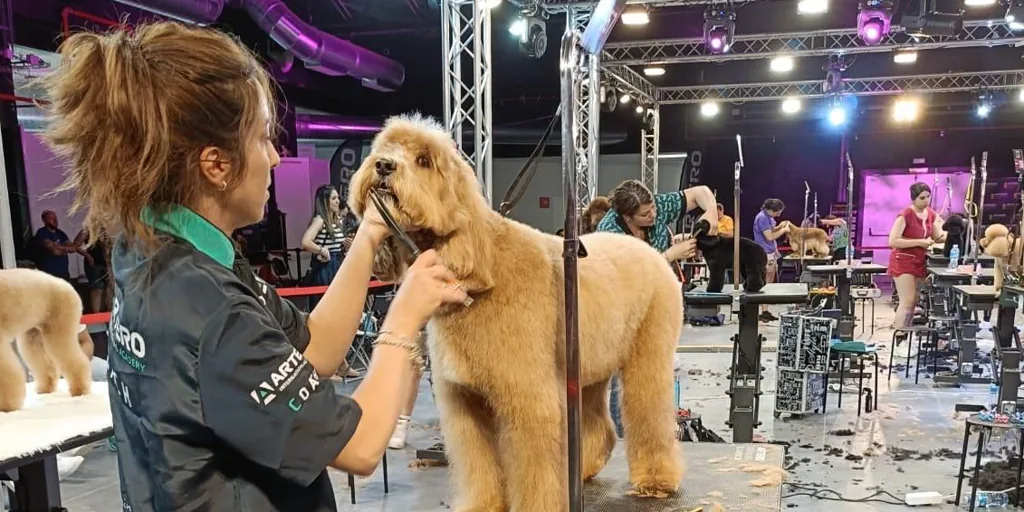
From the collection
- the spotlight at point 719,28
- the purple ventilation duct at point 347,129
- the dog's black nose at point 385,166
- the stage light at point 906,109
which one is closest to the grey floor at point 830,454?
the dog's black nose at point 385,166

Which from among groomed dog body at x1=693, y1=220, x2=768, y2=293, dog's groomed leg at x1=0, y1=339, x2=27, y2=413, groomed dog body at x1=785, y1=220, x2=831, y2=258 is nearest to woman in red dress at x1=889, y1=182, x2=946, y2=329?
groomed dog body at x1=785, y1=220, x2=831, y2=258

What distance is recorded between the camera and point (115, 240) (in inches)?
42.6

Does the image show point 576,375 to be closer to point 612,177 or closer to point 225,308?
point 225,308

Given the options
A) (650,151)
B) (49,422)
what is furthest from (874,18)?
(49,422)

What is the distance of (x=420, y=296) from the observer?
1.29 m

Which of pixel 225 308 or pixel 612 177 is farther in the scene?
pixel 612 177

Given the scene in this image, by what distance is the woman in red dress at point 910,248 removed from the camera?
7816mm

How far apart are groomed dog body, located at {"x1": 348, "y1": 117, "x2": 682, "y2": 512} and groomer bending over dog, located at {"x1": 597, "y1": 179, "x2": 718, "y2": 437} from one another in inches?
52.7

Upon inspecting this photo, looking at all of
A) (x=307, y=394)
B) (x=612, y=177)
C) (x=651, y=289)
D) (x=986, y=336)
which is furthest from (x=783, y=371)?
(x=612, y=177)

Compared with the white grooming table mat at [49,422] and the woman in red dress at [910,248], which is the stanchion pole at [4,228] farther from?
the woman in red dress at [910,248]

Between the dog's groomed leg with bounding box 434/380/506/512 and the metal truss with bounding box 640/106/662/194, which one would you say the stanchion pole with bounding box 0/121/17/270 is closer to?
the dog's groomed leg with bounding box 434/380/506/512

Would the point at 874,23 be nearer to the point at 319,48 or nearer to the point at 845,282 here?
the point at 845,282

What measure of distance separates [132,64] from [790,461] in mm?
4902

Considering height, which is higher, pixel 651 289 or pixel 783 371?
pixel 651 289
